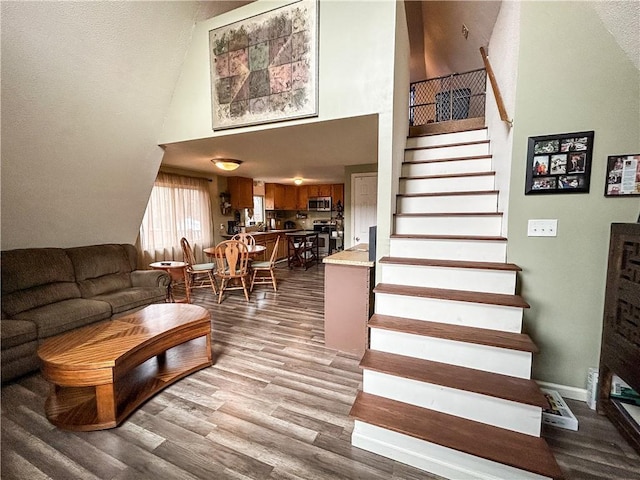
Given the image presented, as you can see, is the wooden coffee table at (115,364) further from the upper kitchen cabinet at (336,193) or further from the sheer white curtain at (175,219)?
the upper kitchen cabinet at (336,193)

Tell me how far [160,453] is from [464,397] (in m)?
1.72

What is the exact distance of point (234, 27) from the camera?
2562 millimetres

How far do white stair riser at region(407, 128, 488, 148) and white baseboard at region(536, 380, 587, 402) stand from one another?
7.93ft

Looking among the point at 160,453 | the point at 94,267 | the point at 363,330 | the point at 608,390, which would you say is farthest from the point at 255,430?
the point at 94,267

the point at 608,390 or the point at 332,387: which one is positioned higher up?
the point at 608,390

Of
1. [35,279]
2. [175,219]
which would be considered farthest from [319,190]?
[35,279]

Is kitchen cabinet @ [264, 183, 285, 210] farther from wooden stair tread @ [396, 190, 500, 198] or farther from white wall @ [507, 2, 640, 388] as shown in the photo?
white wall @ [507, 2, 640, 388]

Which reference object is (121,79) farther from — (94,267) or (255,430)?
(255,430)

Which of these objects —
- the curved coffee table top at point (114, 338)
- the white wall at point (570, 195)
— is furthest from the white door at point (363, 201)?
the curved coffee table top at point (114, 338)

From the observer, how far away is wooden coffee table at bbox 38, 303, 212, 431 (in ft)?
5.23

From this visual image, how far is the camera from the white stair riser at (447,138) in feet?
9.76

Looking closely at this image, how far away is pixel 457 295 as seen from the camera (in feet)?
5.76

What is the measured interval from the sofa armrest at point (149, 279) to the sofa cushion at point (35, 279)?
1.97ft

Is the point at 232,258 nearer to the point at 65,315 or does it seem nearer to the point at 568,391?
the point at 65,315
